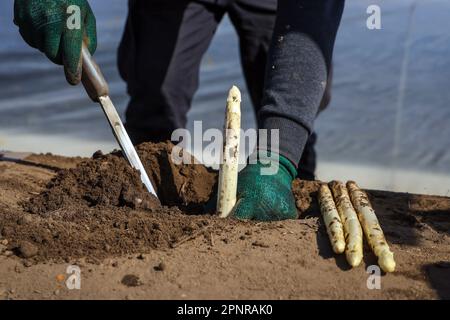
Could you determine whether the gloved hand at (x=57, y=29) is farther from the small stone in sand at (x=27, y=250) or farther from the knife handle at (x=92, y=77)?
the small stone in sand at (x=27, y=250)

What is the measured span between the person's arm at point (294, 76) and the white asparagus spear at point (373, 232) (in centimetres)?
17

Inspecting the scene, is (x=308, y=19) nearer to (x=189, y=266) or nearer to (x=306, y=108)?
(x=306, y=108)

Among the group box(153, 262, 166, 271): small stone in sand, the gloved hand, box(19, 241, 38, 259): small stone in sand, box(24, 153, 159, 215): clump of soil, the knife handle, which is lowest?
box(153, 262, 166, 271): small stone in sand

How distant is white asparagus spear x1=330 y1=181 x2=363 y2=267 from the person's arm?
0.13 metres

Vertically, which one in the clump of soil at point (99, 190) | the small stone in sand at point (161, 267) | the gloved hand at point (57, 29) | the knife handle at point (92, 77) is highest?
the gloved hand at point (57, 29)

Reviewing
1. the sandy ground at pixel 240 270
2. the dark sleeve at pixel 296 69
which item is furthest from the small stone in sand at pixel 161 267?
the dark sleeve at pixel 296 69

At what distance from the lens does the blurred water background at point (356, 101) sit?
3486mm

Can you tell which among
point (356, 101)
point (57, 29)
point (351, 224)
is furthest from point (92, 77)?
point (356, 101)

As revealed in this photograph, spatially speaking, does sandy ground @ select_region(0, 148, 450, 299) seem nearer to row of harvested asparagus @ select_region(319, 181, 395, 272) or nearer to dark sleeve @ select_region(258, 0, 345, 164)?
row of harvested asparagus @ select_region(319, 181, 395, 272)

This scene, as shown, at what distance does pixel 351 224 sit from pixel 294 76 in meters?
0.45

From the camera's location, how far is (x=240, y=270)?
1422 millimetres

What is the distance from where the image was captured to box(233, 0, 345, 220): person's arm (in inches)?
70.3

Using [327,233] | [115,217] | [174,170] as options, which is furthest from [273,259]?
[174,170]

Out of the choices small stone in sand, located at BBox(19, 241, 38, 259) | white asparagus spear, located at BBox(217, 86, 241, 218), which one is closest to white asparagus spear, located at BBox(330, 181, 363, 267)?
white asparagus spear, located at BBox(217, 86, 241, 218)
